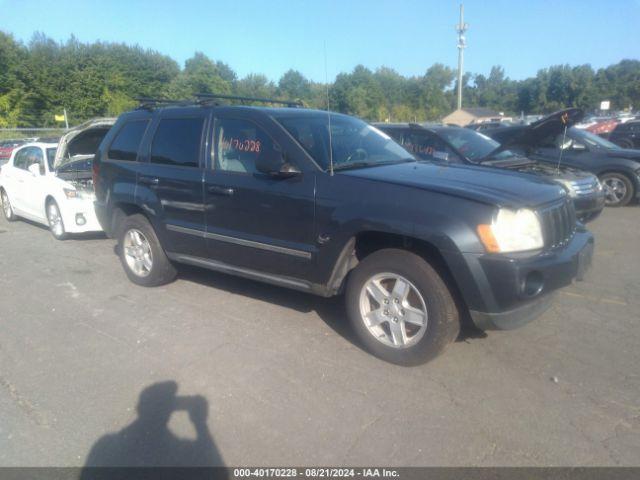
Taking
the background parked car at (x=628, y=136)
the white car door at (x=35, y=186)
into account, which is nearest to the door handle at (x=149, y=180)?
the white car door at (x=35, y=186)

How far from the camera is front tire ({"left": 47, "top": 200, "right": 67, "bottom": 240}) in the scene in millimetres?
8203

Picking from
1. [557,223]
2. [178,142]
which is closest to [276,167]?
[178,142]

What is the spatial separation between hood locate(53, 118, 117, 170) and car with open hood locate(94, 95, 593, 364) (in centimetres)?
312

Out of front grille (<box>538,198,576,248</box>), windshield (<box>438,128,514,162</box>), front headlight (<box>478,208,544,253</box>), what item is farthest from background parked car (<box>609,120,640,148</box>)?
front headlight (<box>478,208,544,253</box>)

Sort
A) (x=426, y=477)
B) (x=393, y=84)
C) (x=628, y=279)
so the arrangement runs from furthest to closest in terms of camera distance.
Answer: (x=393, y=84)
(x=628, y=279)
(x=426, y=477)

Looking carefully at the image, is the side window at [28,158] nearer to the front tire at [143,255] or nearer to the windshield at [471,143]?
the front tire at [143,255]

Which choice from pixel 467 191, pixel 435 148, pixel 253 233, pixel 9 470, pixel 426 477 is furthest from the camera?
pixel 435 148

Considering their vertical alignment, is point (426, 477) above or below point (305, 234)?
below

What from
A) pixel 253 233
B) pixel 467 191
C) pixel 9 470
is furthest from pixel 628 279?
pixel 9 470

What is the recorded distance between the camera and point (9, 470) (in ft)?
9.24

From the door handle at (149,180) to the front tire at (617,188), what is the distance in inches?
347

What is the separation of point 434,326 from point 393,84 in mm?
53011

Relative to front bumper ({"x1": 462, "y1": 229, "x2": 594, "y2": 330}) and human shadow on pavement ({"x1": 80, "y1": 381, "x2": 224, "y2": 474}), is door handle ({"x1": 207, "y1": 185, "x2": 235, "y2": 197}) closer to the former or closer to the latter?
human shadow on pavement ({"x1": 80, "y1": 381, "x2": 224, "y2": 474})

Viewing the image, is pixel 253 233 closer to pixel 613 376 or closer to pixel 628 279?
pixel 613 376
